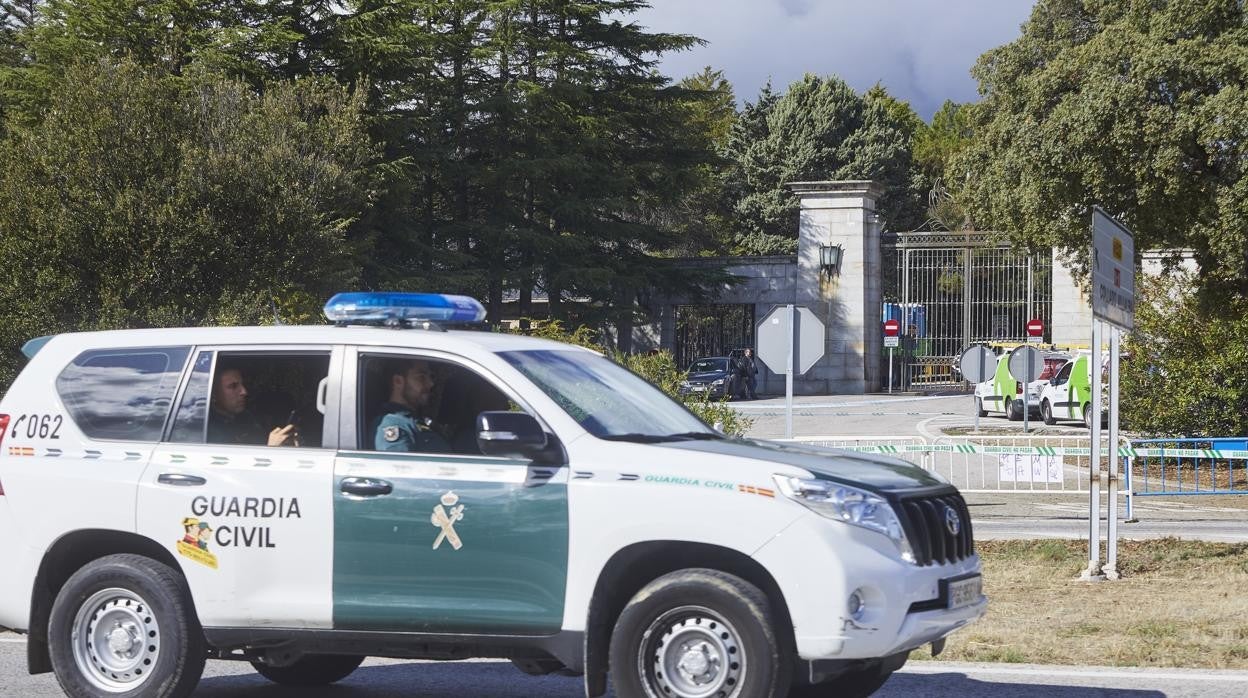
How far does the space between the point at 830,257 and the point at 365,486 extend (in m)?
39.2

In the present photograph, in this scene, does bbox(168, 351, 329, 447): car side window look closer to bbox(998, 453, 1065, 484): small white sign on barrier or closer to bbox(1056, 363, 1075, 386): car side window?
bbox(998, 453, 1065, 484): small white sign on barrier

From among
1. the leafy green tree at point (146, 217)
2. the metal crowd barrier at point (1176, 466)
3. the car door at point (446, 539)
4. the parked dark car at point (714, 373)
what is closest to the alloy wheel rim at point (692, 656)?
the car door at point (446, 539)

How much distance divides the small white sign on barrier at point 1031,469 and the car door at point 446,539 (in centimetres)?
1353

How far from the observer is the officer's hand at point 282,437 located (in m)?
6.86

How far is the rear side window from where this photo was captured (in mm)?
7035

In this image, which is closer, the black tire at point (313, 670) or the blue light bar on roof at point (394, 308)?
the blue light bar on roof at point (394, 308)

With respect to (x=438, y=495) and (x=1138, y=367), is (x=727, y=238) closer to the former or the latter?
(x=1138, y=367)

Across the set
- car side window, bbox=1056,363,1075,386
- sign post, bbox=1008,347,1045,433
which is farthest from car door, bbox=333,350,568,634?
car side window, bbox=1056,363,1075,386

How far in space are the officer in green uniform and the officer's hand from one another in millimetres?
464

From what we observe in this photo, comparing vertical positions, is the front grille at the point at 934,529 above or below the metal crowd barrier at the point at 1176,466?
above

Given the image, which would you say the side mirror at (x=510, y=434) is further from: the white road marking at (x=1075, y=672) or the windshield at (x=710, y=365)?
the windshield at (x=710, y=365)

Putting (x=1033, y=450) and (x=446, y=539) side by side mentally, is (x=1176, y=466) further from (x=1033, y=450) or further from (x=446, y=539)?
(x=446, y=539)

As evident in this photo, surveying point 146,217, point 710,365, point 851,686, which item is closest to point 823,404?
point 710,365

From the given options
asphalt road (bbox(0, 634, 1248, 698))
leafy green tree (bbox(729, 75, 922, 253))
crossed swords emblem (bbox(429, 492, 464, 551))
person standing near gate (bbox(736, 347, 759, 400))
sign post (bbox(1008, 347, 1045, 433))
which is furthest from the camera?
leafy green tree (bbox(729, 75, 922, 253))
